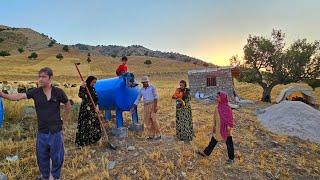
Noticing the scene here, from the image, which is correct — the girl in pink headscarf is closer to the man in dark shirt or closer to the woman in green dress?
the woman in green dress

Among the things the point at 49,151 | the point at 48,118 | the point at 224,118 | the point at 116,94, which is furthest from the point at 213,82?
the point at 48,118

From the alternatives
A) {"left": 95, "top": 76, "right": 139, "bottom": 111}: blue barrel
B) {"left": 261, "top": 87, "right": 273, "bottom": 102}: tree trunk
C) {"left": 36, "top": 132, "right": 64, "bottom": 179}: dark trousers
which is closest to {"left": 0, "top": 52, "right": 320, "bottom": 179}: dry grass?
{"left": 95, "top": 76, "right": 139, "bottom": 111}: blue barrel

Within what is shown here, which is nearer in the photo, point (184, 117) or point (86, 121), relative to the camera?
point (86, 121)

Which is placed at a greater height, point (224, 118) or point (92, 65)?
point (224, 118)

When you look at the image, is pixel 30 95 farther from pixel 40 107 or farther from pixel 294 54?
pixel 294 54

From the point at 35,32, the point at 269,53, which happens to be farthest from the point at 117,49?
the point at 269,53

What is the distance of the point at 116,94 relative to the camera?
1162 centimetres

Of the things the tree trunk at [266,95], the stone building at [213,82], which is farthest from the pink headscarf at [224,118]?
the tree trunk at [266,95]

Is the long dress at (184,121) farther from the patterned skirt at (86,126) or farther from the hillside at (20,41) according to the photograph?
the hillside at (20,41)

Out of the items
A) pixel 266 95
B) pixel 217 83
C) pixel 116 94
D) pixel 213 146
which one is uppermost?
pixel 116 94

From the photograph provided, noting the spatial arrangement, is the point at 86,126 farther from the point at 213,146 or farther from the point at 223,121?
the point at 223,121

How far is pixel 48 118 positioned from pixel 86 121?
3.53 m

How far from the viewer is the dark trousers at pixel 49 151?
23.7ft

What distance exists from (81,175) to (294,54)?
21.4 m
